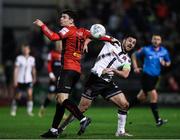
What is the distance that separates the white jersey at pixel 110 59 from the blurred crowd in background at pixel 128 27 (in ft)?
49.4

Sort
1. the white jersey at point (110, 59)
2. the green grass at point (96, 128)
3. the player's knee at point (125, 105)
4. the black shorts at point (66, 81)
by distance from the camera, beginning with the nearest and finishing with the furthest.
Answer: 1. the black shorts at point (66, 81)
2. the green grass at point (96, 128)
3. the white jersey at point (110, 59)
4. the player's knee at point (125, 105)

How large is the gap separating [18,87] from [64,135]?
9703 mm

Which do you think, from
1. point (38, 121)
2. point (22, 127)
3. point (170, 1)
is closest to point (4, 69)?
point (170, 1)

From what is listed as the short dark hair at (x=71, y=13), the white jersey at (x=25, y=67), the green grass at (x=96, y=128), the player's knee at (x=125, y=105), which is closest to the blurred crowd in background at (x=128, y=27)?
the white jersey at (x=25, y=67)

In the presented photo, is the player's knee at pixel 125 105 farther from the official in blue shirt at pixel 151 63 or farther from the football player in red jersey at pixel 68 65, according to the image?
the official in blue shirt at pixel 151 63

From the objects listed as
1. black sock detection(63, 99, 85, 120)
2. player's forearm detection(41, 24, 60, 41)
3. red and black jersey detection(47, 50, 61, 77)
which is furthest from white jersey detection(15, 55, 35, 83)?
player's forearm detection(41, 24, 60, 41)

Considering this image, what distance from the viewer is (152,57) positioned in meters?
21.4

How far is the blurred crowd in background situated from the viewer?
32.0 m

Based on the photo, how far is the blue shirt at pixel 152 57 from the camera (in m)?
21.4

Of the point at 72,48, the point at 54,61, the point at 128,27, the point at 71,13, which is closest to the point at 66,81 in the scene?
the point at 72,48

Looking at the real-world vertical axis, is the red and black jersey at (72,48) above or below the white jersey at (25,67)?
above

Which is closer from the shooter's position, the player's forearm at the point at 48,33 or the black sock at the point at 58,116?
the player's forearm at the point at 48,33

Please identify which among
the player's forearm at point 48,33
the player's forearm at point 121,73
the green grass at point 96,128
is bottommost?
the green grass at point 96,128

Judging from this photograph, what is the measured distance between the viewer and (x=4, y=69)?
1282 inches
